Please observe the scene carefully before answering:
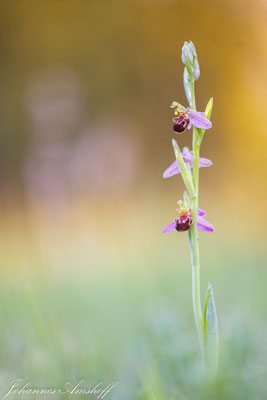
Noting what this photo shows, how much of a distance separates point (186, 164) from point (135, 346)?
23.6 inches

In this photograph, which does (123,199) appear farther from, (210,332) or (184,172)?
(210,332)

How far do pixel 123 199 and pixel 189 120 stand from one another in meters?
4.59

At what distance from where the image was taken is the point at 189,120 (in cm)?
142

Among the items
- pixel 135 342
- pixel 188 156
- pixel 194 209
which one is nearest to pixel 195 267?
pixel 194 209

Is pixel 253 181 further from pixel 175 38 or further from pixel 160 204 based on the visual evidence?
pixel 175 38

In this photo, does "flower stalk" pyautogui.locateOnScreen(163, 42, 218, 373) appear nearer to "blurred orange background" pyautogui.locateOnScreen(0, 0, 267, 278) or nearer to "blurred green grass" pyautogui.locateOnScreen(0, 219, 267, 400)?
"blurred green grass" pyautogui.locateOnScreen(0, 219, 267, 400)

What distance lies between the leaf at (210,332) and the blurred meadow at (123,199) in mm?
34

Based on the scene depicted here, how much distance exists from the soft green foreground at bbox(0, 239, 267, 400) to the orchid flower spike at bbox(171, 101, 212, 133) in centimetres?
54

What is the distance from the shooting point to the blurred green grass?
1.15 metres

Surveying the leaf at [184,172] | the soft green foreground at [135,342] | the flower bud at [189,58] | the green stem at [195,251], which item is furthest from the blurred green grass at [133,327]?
the flower bud at [189,58]

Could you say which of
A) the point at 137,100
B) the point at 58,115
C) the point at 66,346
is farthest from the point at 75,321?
the point at 137,100

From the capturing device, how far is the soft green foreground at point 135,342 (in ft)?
3.52

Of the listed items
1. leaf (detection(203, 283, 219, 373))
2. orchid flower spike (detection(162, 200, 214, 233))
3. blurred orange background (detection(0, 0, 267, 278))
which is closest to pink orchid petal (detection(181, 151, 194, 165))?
orchid flower spike (detection(162, 200, 214, 233))

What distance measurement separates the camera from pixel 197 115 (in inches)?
53.8
